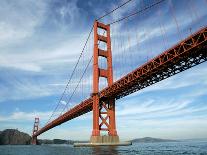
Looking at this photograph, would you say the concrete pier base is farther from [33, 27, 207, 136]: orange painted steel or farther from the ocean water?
[33, 27, 207, 136]: orange painted steel

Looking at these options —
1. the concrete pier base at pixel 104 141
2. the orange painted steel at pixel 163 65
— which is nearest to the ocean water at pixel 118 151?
the concrete pier base at pixel 104 141

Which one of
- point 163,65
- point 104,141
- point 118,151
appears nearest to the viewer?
point 118,151

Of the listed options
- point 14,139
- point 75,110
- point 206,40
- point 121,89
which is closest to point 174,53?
point 206,40

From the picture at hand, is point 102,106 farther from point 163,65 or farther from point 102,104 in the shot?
point 163,65

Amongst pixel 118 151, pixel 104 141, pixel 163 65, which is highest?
pixel 163 65

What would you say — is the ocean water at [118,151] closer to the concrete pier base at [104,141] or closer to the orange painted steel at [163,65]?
the concrete pier base at [104,141]

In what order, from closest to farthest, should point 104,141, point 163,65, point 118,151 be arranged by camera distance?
1. point 118,151
2. point 163,65
3. point 104,141

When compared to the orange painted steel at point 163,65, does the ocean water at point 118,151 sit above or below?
below

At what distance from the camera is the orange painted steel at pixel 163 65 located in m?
26.3

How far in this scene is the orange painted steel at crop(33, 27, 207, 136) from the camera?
2631 cm

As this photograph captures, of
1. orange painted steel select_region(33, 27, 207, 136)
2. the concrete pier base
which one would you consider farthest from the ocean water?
orange painted steel select_region(33, 27, 207, 136)

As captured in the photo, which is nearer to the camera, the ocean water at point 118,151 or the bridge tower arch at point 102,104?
the ocean water at point 118,151

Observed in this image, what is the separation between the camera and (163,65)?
30719 mm

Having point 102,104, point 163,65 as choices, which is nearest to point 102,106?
point 102,104
